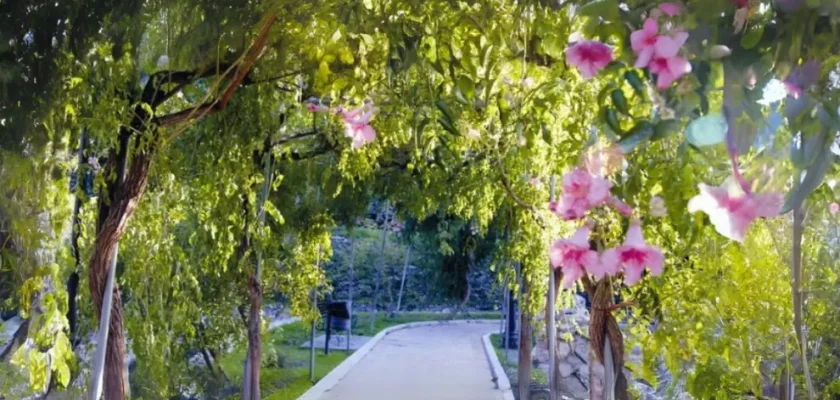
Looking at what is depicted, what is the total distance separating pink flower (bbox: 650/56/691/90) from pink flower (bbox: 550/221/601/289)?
26 centimetres

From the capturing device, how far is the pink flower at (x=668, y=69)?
80cm

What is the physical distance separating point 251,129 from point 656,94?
10.7ft

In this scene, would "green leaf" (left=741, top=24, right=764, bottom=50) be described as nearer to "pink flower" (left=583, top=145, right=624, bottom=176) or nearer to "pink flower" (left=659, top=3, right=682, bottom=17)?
"pink flower" (left=659, top=3, right=682, bottom=17)

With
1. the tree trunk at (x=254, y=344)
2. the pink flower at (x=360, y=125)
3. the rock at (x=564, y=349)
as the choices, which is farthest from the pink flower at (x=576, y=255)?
the rock at (x=564, y=349)

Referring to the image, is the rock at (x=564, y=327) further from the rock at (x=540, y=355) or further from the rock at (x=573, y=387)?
the rock at (x=540, y=355)

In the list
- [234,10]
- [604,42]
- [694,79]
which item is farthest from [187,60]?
[694,79]

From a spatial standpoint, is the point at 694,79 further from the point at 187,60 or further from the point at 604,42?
the point at 187,60

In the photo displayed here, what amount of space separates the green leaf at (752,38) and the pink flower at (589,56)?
0.56ft

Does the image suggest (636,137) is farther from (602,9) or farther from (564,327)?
(564,327)


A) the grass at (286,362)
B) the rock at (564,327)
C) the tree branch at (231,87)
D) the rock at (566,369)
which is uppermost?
the tree branch at (231,87)

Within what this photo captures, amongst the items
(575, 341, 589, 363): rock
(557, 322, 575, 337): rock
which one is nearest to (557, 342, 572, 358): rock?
(575, 341, 589, 363): rock

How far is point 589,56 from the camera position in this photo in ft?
3.10

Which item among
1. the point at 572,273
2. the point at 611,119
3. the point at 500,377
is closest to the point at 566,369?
the point at 500,377

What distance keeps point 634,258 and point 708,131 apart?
0.78 feet
